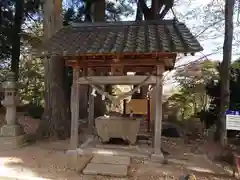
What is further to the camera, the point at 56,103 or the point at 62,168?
the point at 56,103

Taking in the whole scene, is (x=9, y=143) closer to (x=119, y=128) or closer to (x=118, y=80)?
(x=119, y=128)

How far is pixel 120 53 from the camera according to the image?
495cm

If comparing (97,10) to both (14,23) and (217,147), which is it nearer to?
(14,23)

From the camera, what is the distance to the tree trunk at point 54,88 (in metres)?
7.59

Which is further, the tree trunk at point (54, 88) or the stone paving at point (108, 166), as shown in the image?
the tree trunk at point (54, 88)

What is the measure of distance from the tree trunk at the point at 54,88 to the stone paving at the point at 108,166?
2547 millimetres

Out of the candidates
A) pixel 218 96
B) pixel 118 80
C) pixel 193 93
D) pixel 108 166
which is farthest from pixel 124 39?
pixel 193 93

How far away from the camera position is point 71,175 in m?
4.71

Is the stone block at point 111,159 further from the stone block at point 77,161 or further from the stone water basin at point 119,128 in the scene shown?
the stone water basin at point 119,128

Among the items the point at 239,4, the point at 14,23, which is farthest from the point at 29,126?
the point at 239,4

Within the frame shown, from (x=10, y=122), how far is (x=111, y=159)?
3273 millimetres

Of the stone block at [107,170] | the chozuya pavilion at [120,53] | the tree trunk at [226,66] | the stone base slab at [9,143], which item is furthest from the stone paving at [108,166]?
the tree trunk at [226,66]

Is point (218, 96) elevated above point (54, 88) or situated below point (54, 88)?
below

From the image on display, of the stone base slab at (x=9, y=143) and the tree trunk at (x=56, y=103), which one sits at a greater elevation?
the tree trunk at (x=56, y=103)
